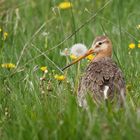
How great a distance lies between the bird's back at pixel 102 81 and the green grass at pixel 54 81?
139 millimetres

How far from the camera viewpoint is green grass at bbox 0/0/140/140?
15.6ft

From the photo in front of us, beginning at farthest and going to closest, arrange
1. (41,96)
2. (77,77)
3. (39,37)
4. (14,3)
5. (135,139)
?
(14,3), (39,37), (77,77), (41,96), (135,139)

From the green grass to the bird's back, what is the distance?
0.14m

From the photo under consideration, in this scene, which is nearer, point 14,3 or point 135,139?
point 135,139

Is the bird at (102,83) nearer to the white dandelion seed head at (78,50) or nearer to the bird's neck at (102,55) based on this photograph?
the bird's neck at (102,55)

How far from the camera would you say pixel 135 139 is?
4.52 m

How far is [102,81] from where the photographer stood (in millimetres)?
5988

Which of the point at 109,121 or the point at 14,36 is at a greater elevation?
the point at 14,36

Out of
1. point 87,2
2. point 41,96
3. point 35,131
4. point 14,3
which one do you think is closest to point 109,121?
point 35,131

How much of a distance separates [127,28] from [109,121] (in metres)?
4.07

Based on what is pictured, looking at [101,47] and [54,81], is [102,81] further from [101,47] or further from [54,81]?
[101,47]

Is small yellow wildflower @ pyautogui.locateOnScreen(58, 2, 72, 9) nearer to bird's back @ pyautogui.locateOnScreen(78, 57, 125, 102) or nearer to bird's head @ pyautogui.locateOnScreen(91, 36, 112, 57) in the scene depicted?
bird's head @ pyautogui.locateOnScreen(91, 36, 112, 57)

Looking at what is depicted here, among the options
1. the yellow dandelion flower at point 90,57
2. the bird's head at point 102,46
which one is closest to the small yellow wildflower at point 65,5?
the yellow dandelion flower at point 90,57

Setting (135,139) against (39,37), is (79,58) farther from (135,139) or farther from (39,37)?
(135,139)
